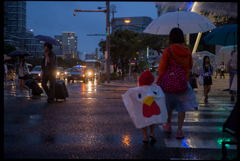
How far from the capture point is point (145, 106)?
4.23 m

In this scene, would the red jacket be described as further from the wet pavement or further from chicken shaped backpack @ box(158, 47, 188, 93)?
the wet pavement

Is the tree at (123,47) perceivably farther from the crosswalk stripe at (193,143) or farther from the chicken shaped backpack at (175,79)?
the crosswalk stripe at (193,143)

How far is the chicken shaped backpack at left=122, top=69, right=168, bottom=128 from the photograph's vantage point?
13.9ft

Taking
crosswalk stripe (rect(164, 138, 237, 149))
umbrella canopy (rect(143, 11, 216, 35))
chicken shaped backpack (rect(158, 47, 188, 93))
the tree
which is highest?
the tree

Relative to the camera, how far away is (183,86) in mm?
4582

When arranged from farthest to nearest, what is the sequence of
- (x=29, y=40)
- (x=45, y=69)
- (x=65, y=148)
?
(x=29, y=40) < (x=45, y=69) < (x=65, y=148)

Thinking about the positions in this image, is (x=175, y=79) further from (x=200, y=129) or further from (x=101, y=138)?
(x=101, y=138)

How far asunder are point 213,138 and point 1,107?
353 centimetres

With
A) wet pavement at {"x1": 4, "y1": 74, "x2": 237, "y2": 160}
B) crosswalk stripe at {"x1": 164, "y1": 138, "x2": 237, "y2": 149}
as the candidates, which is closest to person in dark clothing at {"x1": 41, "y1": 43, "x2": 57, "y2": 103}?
wet pavement at {"x1": 4, "y1": 74, "x2": 237, "y2": 160}

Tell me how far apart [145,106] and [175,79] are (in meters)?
0.78

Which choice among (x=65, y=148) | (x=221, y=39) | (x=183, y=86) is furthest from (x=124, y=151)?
(x=221, y=39)

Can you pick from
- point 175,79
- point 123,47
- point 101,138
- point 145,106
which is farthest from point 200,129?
point 123,47

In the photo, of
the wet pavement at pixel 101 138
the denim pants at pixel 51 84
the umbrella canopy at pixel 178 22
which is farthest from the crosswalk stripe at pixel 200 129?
the denim pants at pixel 51 84

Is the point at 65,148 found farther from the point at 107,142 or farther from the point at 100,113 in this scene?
the point at 100,113
